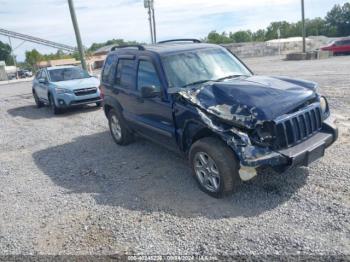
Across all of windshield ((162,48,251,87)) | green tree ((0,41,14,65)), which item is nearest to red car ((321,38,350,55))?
windshield ((162,48,251,87))

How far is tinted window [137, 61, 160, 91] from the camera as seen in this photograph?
200 inches

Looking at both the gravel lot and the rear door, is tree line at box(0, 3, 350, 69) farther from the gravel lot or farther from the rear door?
the gravel lot

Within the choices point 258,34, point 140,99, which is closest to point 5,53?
point 258,34

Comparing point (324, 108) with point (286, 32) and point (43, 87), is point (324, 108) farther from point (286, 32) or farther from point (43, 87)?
point (286, 32)

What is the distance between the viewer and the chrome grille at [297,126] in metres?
3.82

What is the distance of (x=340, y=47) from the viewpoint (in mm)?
27781

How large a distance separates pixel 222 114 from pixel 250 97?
0.41 meters

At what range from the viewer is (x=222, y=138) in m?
3.94

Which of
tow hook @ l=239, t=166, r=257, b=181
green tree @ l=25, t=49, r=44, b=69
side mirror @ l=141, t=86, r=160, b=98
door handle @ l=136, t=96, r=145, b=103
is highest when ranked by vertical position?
green tree @ l=25, t=49, r=44, b=69

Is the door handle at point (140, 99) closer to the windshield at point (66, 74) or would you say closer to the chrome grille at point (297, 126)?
the chrome grille at point (297, 126)

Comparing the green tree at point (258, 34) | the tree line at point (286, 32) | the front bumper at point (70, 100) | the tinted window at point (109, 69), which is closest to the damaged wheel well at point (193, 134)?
the tinted window at point (109, 69)

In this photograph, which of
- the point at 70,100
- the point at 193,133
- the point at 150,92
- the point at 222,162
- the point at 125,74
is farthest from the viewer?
the point at 70,100

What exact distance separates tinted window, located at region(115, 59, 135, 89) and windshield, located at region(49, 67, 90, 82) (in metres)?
6.31

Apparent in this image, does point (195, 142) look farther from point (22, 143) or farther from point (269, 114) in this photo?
point (22, 143)
